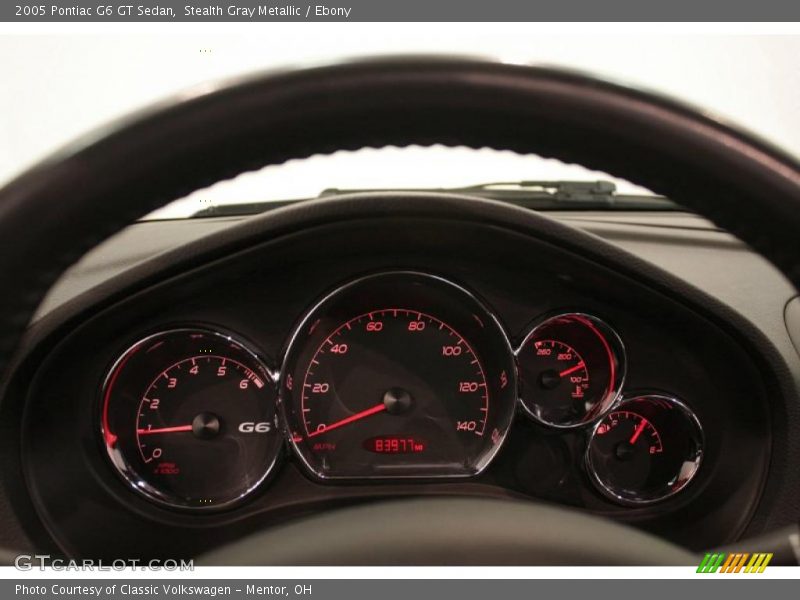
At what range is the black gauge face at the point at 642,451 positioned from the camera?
4.67 ft

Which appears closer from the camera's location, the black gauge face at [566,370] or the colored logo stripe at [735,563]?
the colored logo stripe at [735,563]

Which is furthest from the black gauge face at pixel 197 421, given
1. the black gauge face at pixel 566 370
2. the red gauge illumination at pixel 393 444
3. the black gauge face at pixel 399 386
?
the black gauge face at pixel 566 370

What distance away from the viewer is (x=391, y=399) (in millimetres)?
1444

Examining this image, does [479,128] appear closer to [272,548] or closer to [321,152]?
[321,152]

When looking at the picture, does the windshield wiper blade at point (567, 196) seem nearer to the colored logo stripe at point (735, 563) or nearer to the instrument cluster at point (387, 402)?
the instrument cluster at point (387, 402)

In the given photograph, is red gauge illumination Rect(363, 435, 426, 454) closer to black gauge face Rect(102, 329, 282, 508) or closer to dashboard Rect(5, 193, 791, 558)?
dashboard Rect(5, 193, 791, 558)

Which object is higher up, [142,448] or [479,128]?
[479,128]

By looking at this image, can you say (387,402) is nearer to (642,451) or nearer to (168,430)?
(168,430)

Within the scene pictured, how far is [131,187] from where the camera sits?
0.65 meters

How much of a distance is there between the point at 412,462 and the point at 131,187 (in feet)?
3.26

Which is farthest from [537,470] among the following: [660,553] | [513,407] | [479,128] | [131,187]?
[131,187]

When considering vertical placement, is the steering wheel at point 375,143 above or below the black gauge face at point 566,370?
above

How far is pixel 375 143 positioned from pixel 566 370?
0.95 meters

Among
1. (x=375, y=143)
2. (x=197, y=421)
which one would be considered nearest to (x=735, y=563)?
(x=375, y=143)
